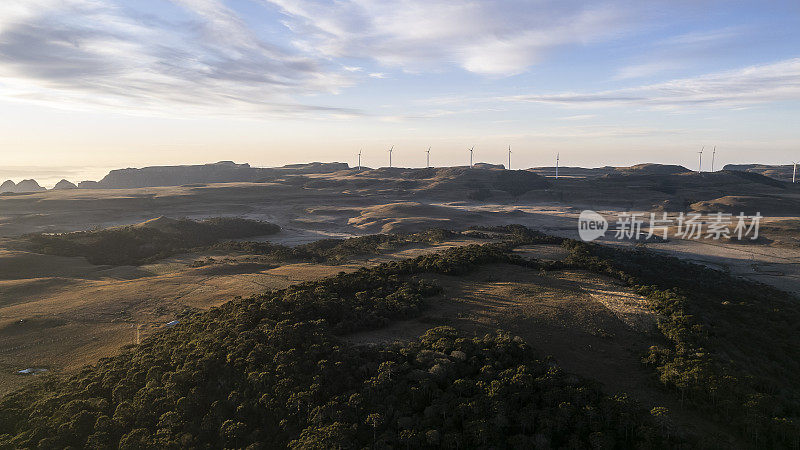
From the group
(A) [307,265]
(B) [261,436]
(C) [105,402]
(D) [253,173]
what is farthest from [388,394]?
(D) [253,173]

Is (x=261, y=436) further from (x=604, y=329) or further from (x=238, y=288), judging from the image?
(x=238, y=288)

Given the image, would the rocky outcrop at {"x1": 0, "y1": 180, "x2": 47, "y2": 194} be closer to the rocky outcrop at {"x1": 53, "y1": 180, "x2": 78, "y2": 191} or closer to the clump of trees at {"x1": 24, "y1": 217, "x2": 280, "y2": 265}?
the rocky outcrop at {"x1": 53, "y1": 180, "x2": 78, "y2": 191}

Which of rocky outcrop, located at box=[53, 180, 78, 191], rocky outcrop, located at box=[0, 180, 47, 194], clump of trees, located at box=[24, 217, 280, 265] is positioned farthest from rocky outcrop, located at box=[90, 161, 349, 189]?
clump of trees, located at box=[24, 217, 280, 265]

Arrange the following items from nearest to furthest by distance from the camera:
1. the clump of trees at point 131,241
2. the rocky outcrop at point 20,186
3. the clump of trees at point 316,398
Result: the clump of trees at point 316,398, the clump of trees at point 131,241, the rocky outcrop at point 20,186

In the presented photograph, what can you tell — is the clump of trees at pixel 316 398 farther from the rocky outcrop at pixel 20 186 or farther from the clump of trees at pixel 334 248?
the rocky outcrop at pixel 20 186

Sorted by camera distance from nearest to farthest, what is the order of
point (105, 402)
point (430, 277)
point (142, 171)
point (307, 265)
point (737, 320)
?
point (105, 402), point (737, 320), point (430, 277), point (307, 265), point (142, 171)

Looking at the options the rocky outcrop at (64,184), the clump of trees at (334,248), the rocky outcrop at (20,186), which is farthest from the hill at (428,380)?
the rocky outcrop at (20,186)
